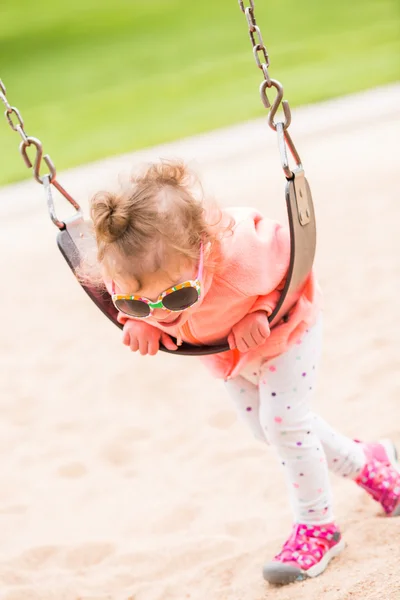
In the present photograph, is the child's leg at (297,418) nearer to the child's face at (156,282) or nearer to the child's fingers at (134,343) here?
the child's fingers at (134,343)

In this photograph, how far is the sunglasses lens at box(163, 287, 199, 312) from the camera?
167 centimetres

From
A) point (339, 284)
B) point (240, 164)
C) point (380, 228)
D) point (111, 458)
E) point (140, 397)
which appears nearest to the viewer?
point (111, 458)

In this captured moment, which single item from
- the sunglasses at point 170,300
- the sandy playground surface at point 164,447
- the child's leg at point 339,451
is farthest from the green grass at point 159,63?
the sunglasses at point 170,300

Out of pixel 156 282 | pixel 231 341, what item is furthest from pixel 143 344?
pixel 156 282

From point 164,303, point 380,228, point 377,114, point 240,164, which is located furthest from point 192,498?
point 377,114

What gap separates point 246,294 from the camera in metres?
1.83

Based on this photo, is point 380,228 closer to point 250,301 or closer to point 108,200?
point 250,301

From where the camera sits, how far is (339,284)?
4.00 metres

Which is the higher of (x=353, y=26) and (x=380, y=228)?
(x=353, y=26)

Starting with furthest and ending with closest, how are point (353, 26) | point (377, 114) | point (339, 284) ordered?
point (353, 26) < point (377, 114) < point (339, 284)

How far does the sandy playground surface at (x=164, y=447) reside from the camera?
229 cm

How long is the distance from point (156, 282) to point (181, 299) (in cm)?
6

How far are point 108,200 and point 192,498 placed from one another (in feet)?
4.41

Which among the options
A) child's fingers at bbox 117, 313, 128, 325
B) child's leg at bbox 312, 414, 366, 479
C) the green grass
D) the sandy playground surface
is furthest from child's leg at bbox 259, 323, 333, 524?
the green grass
